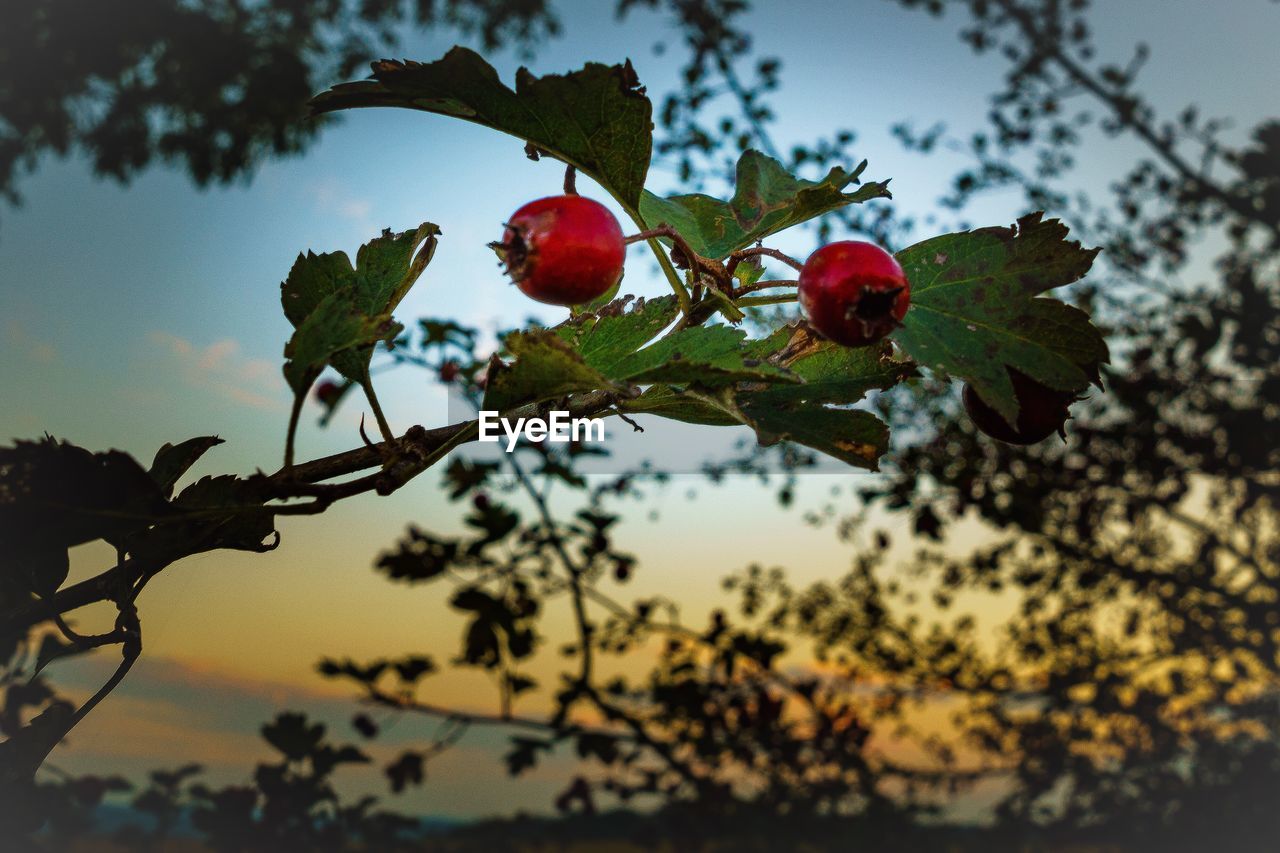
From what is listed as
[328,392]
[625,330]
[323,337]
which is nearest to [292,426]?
[323,337]

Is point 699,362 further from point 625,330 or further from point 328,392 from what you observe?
point 328,392

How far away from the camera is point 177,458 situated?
2.41ft

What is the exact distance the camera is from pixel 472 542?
2764mm

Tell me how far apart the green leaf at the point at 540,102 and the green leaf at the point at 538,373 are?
7.5 inches

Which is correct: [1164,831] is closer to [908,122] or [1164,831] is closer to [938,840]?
[938,840]

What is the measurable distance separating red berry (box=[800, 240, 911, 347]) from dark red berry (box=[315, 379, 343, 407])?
8.29 feet

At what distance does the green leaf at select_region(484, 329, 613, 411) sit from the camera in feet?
1.95

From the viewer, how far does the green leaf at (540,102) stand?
671 millimetres

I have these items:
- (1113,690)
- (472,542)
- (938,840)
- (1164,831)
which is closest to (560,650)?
(472,542)

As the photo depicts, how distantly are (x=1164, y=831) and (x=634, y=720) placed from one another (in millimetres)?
3165

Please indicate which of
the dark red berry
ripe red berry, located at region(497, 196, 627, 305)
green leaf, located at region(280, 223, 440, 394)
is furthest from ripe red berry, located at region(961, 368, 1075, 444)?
the dark red berry

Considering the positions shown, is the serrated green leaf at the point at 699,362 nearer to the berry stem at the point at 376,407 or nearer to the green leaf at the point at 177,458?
the berry stem at the point at 376,407

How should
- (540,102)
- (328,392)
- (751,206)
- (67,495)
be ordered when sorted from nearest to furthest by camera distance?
(67,495) → (540,102) → (751,206) → (328,392)

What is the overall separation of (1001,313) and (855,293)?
134mm
